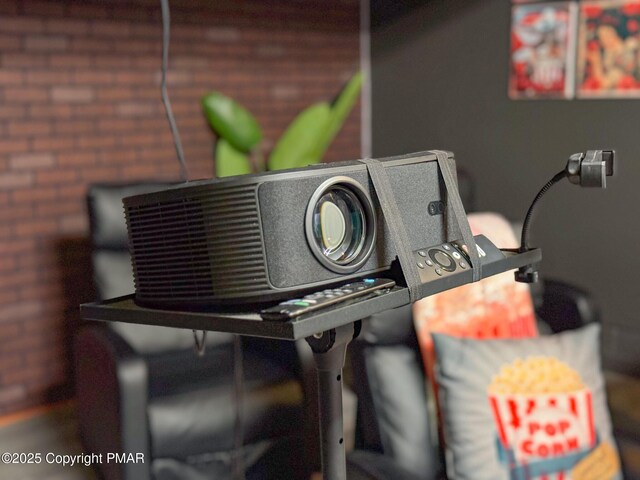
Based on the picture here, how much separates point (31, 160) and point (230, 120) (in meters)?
0.80

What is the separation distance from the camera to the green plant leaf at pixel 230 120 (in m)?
3.14

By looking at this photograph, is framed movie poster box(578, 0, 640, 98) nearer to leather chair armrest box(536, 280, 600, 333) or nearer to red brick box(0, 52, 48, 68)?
leather chair armrest box(536, 280, 600, 333)

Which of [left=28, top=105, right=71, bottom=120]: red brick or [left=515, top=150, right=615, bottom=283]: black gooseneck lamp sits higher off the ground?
[left=28, top=105, right=71, bottom=120]: red brick

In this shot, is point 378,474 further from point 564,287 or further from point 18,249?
point 18,249

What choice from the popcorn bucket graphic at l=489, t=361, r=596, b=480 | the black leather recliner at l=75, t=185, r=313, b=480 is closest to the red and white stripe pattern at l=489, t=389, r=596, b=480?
the popcorn bucket graphic at l=489, t=361, r=596, b=480

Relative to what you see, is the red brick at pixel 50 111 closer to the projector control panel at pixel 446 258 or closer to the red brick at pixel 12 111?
the red brick at pixel 12 111

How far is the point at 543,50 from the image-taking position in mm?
3088

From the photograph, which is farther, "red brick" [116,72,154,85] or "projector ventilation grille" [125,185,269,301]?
"red brick" [116,72,154,85]

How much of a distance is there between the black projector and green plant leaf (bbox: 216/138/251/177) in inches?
92.3

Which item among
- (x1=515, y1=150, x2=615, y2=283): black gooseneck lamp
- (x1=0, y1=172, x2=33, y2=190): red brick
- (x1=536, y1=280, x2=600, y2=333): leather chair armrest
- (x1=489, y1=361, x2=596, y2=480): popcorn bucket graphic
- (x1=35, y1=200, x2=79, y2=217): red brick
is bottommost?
(x1=489, y1=361, x2=596, y2=480): popcorn bucket graphic

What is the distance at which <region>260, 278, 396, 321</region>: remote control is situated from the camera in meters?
0.69

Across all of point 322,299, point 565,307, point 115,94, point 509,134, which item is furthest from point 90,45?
point 322,299

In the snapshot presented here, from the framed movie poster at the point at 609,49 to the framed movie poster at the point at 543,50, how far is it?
52 millimetres

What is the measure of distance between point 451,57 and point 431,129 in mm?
343
